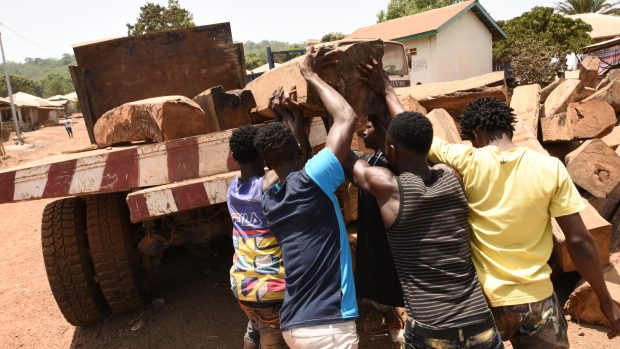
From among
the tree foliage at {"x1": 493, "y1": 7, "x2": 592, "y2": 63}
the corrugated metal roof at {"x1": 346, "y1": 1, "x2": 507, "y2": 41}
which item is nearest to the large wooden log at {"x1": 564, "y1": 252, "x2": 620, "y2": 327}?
the tree foliage at {"x1": 493, "y1": 7, "x2": 592, "y2": 63}

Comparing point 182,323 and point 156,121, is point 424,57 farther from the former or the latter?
point 156,121

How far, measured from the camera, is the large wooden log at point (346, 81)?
216cm

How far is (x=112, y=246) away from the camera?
311 cm

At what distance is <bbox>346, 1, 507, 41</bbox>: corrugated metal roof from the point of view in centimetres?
1677

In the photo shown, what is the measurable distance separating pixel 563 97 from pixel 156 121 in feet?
14.2

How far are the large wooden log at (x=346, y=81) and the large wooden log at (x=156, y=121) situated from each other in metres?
0.65

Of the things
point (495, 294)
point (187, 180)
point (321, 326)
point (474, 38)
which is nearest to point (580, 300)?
point (495, 294)

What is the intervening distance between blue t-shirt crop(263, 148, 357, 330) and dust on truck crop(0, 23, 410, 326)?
636 millimetres

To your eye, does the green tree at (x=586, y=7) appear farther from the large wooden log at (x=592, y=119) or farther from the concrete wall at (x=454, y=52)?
the large wooden log at (x=592, y=119)

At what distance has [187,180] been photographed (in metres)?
2.53

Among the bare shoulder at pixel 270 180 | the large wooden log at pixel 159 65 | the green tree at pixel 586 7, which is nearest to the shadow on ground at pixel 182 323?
the bare shoulder at pixel 270 180

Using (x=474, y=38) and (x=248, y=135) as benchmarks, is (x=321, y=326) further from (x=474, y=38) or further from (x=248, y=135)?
(x=474, y=38)

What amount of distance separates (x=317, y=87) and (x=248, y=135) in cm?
41

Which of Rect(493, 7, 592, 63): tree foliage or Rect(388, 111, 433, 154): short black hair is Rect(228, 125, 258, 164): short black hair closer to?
Rect(388, 111, 433, 154): short black hair
